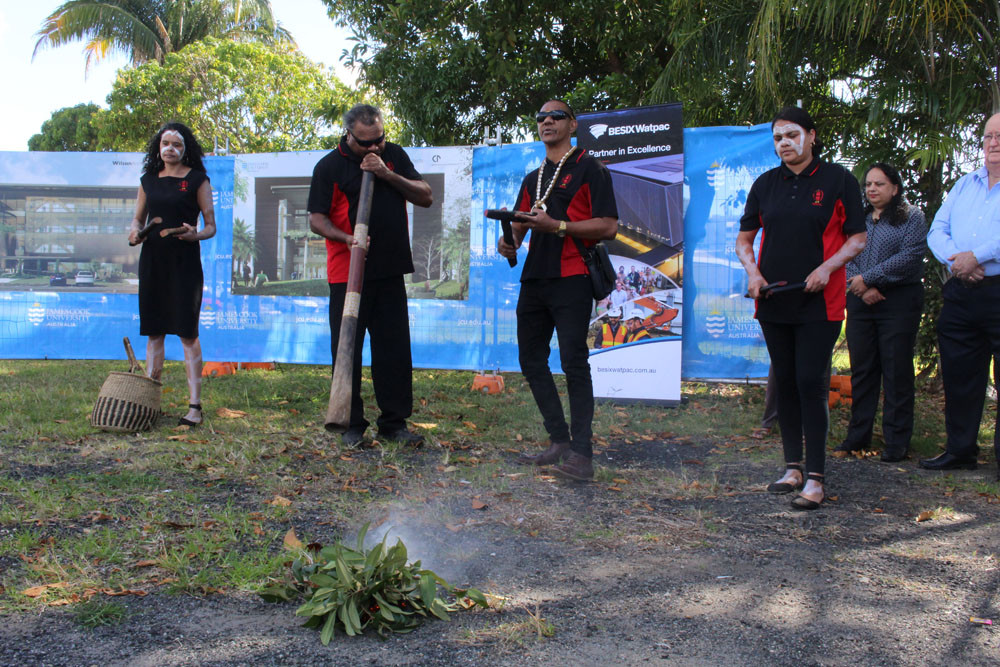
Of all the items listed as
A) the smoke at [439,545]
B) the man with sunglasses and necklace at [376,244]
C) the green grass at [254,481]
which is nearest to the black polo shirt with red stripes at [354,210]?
the man with sunglasses and necklace at [376,244]

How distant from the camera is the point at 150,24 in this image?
27359 mm

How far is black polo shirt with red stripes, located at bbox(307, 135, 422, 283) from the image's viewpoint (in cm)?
504

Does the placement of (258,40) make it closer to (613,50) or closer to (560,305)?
(613,50)

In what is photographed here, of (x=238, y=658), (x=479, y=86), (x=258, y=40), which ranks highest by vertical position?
(x=258, y=40)

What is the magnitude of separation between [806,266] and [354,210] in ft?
8.73

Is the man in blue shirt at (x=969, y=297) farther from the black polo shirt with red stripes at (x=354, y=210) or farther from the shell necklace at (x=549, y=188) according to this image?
the black polo shirt with red stripes at (x=354, y=210)

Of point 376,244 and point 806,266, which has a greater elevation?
point 376,244

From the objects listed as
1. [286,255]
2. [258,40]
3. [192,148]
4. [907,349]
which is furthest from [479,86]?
[258,40]

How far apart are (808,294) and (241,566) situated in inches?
114

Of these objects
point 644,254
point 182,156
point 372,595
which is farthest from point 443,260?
point 372,595

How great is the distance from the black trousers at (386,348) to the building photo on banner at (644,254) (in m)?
2.42

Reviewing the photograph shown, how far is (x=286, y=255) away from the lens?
8.61m

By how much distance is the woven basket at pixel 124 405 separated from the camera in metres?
5.34

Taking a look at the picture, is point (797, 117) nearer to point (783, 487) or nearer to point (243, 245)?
point (783, 487)
